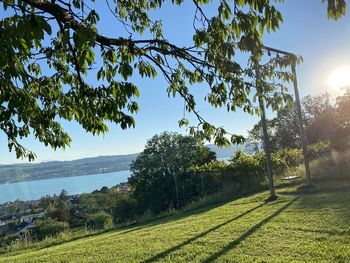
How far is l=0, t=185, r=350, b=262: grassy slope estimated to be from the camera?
5980 millimetres

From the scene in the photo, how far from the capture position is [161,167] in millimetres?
34844

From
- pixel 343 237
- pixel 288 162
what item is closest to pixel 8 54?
pixel 343 237

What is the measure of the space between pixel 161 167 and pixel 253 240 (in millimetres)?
28007

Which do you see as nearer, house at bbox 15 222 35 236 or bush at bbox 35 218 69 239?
bush at bbox 35 218 69 239

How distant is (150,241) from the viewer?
8.40 meters

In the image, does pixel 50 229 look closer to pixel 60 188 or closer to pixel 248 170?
pixel 248 170

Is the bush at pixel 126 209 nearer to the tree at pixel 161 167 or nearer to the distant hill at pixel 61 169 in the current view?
the tree at pixel 161 167

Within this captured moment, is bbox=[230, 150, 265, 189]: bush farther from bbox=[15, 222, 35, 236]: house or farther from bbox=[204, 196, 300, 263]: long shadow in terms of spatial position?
bbox=[15, 222, 35, 236]: house

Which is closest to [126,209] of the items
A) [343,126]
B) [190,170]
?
[190,170]

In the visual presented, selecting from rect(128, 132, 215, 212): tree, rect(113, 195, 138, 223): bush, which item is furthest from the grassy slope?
rect(113, 195, 138, 223): bush

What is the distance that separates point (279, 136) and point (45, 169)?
97902 millimetres

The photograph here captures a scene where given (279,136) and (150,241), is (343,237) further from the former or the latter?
(279,136)

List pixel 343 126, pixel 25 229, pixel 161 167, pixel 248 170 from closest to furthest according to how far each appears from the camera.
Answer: pixel 248 170, pixel 343 126, pixel 25 229, pixel 161 167

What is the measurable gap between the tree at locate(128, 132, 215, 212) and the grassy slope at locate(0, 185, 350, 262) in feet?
64.2
